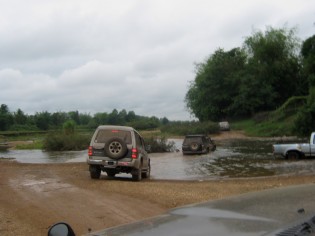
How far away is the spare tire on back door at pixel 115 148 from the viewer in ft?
61.5

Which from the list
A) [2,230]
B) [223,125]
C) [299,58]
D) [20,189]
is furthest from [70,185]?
[299,58]

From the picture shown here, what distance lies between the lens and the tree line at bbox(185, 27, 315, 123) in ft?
270

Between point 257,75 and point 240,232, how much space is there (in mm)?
84015

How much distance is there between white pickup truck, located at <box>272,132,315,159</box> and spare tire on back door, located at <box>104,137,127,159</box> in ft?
47.3

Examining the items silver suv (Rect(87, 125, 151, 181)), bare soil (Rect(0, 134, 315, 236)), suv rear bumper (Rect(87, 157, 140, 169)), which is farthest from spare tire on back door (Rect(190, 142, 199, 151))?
bare soil (Rect(0, 134, 315, 236))

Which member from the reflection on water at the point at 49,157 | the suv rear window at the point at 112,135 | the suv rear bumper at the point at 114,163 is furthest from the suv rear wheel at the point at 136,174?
the reflection on water at the point at 49,157

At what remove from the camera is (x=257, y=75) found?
277 feet

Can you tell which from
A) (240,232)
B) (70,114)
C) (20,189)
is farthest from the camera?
(70,114)

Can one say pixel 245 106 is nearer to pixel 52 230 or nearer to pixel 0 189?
pixel 0 189

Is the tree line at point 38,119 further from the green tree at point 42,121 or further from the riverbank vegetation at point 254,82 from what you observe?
the riverbank vegetation at point 254,82

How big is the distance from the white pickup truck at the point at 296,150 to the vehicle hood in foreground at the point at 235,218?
2728 centimetres

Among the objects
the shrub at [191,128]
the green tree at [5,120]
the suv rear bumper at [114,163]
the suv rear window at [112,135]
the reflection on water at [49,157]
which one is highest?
the green tree at [5,120]

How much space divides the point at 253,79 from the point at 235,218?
268 ft

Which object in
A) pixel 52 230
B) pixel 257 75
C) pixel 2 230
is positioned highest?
pixel 257 75
